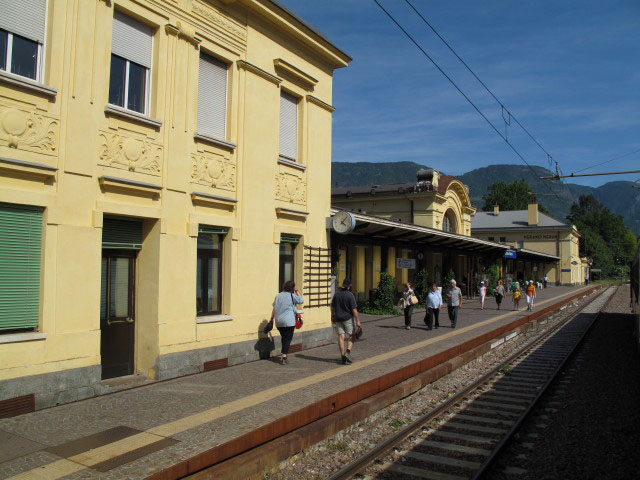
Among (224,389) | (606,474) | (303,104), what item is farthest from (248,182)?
(606,474)

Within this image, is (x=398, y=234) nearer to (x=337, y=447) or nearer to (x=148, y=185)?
(x=148, y=185)

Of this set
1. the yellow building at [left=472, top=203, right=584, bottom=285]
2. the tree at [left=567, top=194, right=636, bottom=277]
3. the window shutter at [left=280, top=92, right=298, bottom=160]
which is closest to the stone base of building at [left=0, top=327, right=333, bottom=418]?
the window shutter at [left=280, top=92, right=298, bottom=160]

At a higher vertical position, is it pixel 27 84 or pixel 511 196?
pixel 511 196

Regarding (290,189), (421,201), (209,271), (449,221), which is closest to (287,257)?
(290,189)

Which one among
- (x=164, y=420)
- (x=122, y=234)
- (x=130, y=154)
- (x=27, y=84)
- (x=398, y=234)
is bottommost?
(x=164, y=420)

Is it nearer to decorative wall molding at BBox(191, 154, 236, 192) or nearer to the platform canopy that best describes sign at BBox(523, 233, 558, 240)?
the platform canopy

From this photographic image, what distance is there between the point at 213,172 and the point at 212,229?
111 centimetres

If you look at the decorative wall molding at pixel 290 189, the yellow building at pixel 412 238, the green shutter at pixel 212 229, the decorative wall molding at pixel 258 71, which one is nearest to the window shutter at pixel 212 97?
the decorative wall molding at pixel 258 71

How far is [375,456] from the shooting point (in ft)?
20.3

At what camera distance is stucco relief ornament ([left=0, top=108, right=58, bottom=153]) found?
6.79m

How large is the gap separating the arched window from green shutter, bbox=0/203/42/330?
35756mm

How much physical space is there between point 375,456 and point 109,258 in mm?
5312

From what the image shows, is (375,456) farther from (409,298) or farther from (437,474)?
(409,298)

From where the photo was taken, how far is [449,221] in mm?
42375
